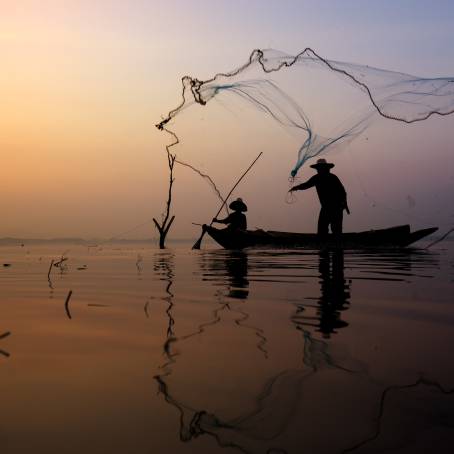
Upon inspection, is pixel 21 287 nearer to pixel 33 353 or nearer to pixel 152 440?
pixel 33 353

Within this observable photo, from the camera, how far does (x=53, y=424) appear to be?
6.41 feet

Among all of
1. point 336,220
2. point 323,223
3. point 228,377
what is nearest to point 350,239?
point 336,220

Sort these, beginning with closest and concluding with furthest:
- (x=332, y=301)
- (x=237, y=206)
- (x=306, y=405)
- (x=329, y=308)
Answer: (x=306, y=405) → (x=329, y=308) → (x=332, y=301) → (x=237, y=206)

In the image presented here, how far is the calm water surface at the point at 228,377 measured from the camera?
1823mm

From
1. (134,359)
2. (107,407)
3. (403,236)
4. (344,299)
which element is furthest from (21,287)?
(403,236)

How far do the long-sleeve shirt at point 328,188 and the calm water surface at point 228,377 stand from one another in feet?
49.5

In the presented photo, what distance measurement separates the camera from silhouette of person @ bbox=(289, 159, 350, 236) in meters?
20.0

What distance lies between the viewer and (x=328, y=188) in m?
20.1

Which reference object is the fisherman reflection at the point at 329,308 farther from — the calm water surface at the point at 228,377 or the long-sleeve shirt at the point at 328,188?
the long-sleeve shirt at the point at 328,188

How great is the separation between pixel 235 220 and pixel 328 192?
4.95 metres

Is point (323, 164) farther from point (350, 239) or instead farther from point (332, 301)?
point (332, 301)

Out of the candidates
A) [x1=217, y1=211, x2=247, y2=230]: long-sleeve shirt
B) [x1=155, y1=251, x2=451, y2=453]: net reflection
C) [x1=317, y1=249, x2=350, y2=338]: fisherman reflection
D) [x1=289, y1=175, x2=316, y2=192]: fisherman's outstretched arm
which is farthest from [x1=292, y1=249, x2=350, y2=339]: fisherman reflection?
[x1=217, y1=211, x2=247, y2=230]: long-sleeve shirt

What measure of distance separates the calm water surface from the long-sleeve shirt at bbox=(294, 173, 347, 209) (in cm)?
1509

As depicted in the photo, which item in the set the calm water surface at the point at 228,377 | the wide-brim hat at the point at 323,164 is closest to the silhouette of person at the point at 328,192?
the wide-brim hat at the point at 323,164
